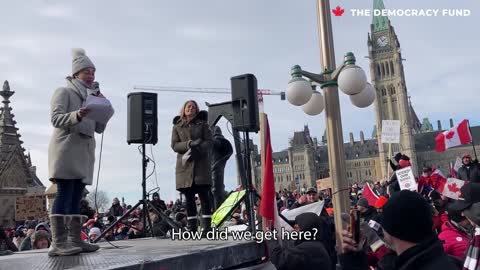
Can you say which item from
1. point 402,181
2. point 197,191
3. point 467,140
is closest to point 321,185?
point 467,140

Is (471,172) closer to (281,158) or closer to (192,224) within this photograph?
(192,224)

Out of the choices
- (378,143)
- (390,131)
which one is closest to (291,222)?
(390,131)

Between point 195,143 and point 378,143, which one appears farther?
point 378,143

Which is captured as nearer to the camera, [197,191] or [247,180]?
[247,180]

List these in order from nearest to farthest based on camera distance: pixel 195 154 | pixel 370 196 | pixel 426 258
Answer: pixel 426 258, pixel 195 154, pixel 370 196

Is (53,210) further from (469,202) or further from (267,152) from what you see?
(469,202)

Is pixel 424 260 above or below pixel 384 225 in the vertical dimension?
below

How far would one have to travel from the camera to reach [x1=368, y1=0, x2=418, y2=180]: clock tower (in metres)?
114

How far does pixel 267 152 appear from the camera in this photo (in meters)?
5.79

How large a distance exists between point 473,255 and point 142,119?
5.41 m

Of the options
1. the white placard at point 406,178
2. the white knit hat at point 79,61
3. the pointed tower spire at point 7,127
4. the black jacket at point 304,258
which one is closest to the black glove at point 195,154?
the white knit hat at point 79,61

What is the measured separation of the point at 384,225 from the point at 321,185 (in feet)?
52.7

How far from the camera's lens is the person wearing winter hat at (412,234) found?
7.74 ft

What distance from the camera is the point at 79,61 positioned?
4719 millimetres
